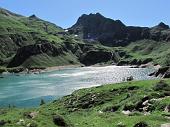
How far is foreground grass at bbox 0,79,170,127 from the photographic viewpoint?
44.3 meters

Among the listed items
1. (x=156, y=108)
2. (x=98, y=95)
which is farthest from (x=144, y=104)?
(x=98, y=95)

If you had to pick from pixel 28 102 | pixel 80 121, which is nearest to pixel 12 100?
pixel 28 102

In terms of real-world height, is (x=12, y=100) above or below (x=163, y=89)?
below

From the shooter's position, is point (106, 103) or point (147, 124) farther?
point (106, 103)

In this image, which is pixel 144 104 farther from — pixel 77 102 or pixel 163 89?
pixel 77 102

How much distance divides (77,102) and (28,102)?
6429 centimetres

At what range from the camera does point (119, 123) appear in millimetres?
46000

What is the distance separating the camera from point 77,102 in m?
82.6

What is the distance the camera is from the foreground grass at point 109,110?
145 ft

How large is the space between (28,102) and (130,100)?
78.5 metres

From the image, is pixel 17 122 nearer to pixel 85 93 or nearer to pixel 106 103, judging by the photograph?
pixel 106 103

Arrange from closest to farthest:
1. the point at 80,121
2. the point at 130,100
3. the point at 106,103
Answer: the point at 80,121, the point at 130,100, the point at 106,103

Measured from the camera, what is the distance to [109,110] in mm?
70188

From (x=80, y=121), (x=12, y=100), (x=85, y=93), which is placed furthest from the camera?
(x=12, y=100)
